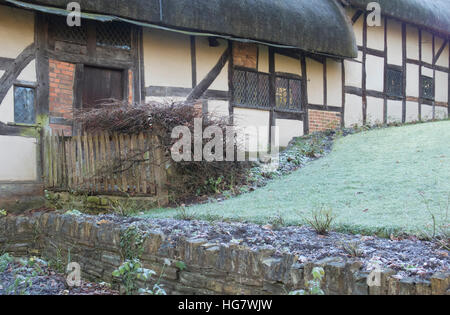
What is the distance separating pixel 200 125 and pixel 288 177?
5.88 ft

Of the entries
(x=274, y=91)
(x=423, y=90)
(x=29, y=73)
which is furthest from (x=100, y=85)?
(x=423, y=90)

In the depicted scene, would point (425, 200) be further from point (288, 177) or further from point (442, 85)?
point (442, 85)

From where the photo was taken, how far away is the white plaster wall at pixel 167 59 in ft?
27.7

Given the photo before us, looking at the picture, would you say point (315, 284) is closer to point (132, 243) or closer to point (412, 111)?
point (132, 243)

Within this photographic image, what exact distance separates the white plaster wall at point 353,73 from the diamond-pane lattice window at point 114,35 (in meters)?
6.26

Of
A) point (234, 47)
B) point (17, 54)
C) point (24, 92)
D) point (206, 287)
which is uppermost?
point (234, 47)

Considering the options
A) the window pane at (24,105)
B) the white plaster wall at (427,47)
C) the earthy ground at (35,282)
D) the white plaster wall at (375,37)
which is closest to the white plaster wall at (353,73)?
the white plaster wall at (375,37)

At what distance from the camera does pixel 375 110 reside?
40.9 ft

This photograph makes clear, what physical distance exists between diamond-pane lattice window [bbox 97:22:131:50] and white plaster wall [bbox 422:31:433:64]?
9895 millimetres

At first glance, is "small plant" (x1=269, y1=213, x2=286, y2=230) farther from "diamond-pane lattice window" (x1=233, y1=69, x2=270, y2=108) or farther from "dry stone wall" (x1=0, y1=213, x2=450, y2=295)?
"diamond-pane lattice window" (x1=233, y1=69, x2=270, y2=108)

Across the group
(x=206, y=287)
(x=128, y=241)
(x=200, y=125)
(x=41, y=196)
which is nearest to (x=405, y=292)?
(x=206, y=287)

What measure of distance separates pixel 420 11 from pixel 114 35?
9174mm

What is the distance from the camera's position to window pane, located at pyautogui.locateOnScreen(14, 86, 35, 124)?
7.09 meters

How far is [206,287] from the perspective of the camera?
3.01m
